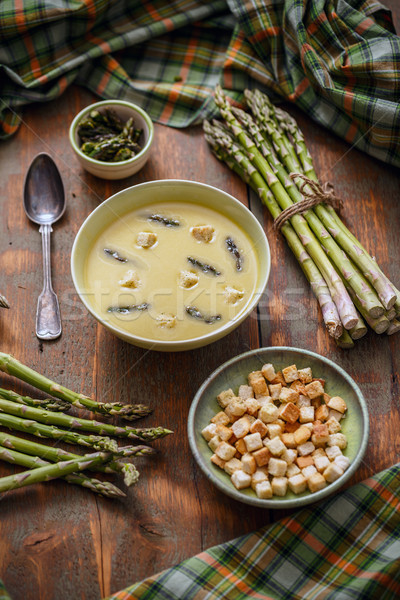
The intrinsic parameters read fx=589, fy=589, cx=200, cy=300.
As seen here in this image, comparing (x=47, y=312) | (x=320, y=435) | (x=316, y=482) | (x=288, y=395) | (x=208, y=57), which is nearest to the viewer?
(x=316, y=482)

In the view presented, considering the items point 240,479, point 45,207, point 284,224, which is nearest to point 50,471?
point 240,479

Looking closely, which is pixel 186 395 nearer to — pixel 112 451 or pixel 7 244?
pixel 112 451

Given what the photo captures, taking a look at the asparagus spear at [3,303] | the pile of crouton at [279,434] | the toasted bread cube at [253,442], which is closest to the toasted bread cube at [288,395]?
the pile of crouton at [279,434]

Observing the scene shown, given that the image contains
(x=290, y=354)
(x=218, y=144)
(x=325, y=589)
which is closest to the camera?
(x=325, y=589)

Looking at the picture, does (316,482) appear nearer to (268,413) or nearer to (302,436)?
(302,436)

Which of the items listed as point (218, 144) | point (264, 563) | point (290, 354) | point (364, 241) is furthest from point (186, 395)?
point (218, 144)

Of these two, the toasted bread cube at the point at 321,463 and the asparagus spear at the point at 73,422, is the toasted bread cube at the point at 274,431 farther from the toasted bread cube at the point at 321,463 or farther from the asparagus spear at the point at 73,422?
the asparagus spear at the point at 73,422
